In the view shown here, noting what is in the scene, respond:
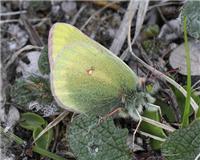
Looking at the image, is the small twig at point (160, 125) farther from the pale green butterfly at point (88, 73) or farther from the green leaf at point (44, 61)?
the green leaf at point (44, 61)

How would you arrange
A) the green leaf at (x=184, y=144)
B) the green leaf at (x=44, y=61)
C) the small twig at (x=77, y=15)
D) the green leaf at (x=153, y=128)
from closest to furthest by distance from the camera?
the green leaf at (x=184, y=144) < the green leaf at (x=153, y=128) < the green leaf at (x=44, y=61) < the small twig at (x=77, y=15)

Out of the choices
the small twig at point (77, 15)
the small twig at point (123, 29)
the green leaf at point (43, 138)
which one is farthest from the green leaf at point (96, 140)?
the small twig at point (77, 15)

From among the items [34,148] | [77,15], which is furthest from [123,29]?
[34,148]

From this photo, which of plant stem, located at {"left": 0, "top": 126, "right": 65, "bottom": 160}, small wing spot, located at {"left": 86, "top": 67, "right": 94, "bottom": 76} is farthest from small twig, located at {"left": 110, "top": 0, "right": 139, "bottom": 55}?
plant stem, located at {"left": 0, "top": 126, "right": 65, "bottom": 160}

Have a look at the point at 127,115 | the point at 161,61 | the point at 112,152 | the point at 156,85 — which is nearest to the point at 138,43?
the point at 161,61

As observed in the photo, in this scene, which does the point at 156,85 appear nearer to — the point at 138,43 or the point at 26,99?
the point at 138,43

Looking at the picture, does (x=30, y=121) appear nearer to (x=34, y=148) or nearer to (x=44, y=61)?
(x=34, y=148)

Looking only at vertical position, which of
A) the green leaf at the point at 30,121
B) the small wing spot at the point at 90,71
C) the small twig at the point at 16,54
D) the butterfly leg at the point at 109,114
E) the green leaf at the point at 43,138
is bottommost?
the green leaf at the point at 43,138
